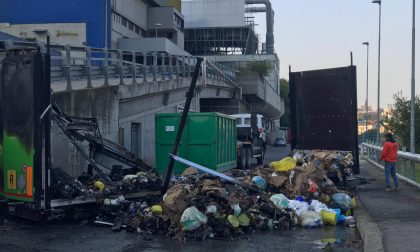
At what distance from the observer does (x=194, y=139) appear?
17344 millimetres

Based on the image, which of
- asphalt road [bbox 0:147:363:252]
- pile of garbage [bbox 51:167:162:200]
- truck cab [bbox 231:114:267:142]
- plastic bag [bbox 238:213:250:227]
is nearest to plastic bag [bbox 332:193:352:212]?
asphalt road [bbox 0:147:363:252]

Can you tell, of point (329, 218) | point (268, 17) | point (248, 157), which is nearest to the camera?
point (329, 218)

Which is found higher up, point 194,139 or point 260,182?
point 194,139

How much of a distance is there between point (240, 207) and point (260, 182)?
247 centimetres

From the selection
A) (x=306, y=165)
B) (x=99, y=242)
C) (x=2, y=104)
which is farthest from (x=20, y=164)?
(x=306, y=165)

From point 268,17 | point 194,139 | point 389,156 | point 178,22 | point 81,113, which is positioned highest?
point 268,17

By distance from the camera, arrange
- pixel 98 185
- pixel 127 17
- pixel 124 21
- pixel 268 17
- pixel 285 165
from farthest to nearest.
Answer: pixel 268 17, pixel 127 17, pixel 124 21, pixel 285 165, pixel 98 185

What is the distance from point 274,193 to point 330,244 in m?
3.53

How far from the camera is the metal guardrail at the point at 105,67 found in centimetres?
1811

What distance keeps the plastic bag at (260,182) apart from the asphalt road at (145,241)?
6.82ft

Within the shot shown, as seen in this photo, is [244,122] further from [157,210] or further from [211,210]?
Result: [211,210]

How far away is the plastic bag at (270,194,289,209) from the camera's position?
37.3 ft

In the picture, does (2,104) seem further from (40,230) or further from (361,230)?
(361,230)

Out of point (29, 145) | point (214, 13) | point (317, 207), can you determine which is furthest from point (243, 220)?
point (214, 13)
